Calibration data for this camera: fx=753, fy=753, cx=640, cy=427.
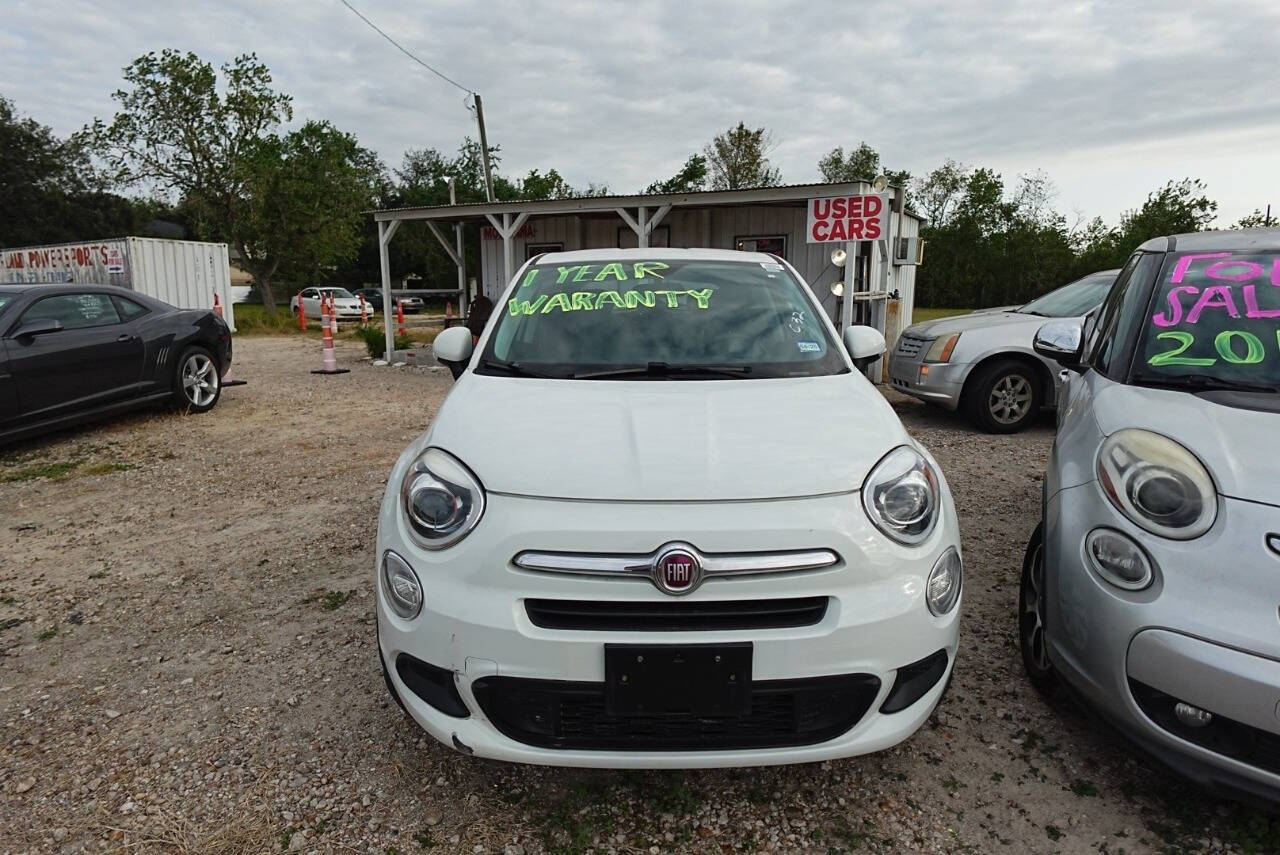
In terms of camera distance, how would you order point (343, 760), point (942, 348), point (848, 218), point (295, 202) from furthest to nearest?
point (295, 202) < point (848, 218) < point (942, 348) < point (343, 760)

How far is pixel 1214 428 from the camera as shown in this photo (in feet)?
6.64

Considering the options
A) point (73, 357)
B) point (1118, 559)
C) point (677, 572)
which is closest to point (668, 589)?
point (677, 572)

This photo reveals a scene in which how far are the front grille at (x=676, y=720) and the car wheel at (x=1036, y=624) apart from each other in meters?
0.93

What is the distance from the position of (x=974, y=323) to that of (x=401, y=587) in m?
6.36

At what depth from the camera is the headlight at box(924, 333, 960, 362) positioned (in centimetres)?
678

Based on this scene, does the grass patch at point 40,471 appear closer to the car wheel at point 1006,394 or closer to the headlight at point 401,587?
the headlight at point 401,587

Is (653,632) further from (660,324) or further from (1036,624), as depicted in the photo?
(1036,624)

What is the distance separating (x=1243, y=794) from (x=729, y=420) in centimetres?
150

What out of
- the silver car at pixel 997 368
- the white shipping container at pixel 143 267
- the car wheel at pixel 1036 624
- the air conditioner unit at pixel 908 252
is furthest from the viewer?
the white shipping container at pixel 143 267

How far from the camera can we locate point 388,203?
45656 millimetres

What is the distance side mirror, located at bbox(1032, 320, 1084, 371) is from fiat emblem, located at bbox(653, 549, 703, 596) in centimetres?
223

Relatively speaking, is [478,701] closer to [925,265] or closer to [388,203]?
[925,265]

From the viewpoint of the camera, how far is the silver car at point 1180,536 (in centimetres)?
173

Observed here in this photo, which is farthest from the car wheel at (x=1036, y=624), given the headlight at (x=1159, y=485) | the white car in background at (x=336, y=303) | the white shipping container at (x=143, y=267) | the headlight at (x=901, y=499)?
the white car in background at (x=336, y=303)
